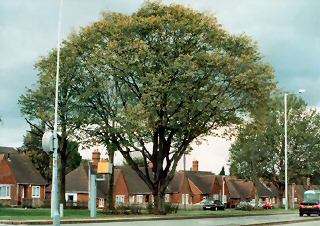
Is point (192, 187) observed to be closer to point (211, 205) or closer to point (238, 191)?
point (238, 191)

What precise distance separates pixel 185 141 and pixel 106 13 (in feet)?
40.7

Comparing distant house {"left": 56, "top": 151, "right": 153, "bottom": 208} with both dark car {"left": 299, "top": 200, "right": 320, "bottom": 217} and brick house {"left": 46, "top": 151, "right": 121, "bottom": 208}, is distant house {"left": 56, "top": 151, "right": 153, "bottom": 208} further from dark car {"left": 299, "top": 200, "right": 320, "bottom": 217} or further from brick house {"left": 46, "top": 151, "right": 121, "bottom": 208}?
dark car {"left": 299, "top": 200, "right": 320, "bottom": 217}

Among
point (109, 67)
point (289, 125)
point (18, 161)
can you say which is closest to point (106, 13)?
point (109, 67)

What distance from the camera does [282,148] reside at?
3438 inches

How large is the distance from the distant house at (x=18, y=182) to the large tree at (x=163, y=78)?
2838 centimetres

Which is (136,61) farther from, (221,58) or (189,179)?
(189,179)

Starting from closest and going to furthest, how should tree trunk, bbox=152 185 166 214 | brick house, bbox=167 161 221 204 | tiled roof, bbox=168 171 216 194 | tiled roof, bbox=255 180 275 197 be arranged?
tree trunk, bbox=152 185 166 214, brick house, bbox=167 161 221 204, tiled roof, bbox=168 171 216 194, tiled roof, bbox=255 180 275 197

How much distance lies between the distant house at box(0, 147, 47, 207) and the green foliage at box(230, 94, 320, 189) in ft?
99.1

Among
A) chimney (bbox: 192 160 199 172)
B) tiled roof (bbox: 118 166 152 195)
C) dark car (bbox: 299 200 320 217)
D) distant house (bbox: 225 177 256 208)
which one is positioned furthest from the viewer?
distant house (bbox: 225 177 256 208)

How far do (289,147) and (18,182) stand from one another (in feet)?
132

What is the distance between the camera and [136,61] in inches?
1700

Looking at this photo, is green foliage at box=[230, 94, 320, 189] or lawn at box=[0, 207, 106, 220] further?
green foliage at box=[230, 94, 320, 189]

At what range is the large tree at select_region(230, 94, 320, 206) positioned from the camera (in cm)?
8550

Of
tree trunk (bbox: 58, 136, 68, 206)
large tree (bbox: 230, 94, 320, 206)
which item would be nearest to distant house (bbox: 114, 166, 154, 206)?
large tree (bbox: 230, 94, 320, 206)
